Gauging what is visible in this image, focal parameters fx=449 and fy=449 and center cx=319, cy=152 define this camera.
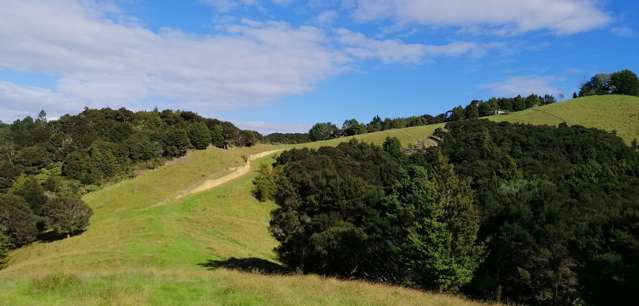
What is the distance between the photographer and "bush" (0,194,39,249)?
152ft

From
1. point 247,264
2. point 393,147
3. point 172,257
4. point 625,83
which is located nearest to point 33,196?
point 172,257

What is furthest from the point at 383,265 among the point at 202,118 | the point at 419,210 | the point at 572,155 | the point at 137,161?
the point at 202,118

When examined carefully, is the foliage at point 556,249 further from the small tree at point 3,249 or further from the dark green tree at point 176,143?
the dark green tree at point 176,143

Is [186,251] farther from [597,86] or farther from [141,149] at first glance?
[597,86]

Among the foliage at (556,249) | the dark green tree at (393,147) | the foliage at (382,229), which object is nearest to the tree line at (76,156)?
the foliage at (382,229)

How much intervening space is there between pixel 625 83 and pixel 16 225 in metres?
156

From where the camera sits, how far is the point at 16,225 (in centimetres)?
4669

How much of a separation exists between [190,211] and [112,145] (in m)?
49.0

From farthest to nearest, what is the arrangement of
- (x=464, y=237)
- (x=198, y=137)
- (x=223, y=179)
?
(x=198, y=137), (x=223, y=179), (x=464, y=237)

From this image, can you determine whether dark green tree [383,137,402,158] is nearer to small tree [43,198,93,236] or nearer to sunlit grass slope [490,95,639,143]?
sunlit grass slope [490,95,639,143]

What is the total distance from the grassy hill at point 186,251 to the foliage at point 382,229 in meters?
4.21

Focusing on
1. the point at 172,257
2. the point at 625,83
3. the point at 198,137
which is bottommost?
the point at 172,257

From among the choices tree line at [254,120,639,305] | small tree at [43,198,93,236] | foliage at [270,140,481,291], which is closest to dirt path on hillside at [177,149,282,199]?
small tree at [43,198,93,236]

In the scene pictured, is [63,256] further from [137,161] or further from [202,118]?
[202,118]
